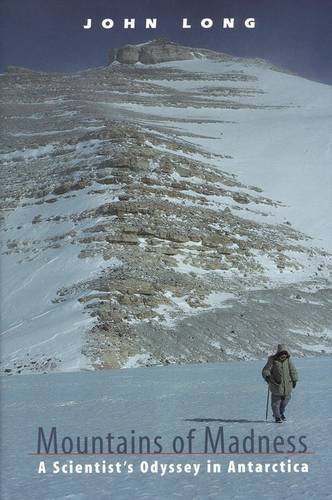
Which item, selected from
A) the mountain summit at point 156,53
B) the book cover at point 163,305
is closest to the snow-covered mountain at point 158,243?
the book cover at point 163,305

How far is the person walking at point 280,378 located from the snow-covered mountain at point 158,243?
42.6 ft

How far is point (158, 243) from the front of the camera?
32094 millimetres

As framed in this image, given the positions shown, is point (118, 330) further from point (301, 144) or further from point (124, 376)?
point (301, 144)

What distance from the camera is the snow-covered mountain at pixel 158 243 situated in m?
24.2

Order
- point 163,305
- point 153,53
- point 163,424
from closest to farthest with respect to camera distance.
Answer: point 163,424 < point 163,305 < point 153,53

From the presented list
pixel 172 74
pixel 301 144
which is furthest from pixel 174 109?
pixel 172 74

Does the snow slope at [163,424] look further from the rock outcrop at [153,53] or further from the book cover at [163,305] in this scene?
the rock outcrop at [153,53]

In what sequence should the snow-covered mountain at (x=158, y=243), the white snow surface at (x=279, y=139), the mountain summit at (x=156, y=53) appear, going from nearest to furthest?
the snow-covered mountain at (x=158, y=243) → the white snow surface at (x=279, y=139) → the mountain summit at (x=156, y=53)

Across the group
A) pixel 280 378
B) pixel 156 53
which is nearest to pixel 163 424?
pixel 280 378

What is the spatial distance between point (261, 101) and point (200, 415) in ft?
268

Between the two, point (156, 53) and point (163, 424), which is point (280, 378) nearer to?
point (163, 424)

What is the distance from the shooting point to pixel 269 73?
367 feet

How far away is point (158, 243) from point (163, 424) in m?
22.8

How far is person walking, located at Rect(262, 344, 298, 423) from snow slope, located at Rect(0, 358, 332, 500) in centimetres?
32
